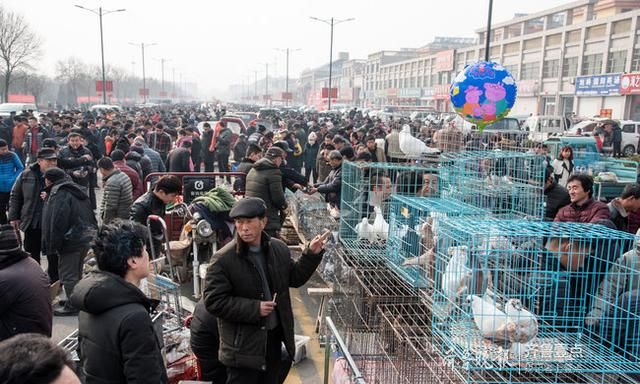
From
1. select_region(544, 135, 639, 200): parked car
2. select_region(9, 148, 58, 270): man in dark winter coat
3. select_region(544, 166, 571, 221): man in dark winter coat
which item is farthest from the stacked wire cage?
select_region(544, 135, 639, 200): parked car

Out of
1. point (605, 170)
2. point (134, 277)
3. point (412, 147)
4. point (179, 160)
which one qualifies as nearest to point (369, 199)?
point (134, 277)

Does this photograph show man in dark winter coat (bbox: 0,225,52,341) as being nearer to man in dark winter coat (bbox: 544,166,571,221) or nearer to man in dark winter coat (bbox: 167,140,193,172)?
man in dark winter coat (bbox: 544,166,571,221)

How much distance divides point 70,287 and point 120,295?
4.22 m

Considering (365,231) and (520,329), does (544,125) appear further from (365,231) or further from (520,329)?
(520,329)

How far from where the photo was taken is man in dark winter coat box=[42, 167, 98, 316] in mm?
5910

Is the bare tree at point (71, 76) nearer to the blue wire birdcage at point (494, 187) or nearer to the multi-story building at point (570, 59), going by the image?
the multi-story building at point (570, 59)

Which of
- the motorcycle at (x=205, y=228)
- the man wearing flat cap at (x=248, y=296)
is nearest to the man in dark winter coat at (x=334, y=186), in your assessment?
the motorcycle at (x=205, y=228)

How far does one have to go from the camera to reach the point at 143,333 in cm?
258

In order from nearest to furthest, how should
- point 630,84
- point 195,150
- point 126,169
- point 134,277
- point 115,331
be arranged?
point 115,331
point 134,277
point 126,169
point 195,150
point 630,84

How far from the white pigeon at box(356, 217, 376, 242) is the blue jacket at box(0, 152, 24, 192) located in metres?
5.76

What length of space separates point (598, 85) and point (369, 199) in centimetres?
3858

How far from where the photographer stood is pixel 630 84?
115 ft

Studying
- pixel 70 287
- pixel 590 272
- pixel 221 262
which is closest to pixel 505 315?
pixel 590 272

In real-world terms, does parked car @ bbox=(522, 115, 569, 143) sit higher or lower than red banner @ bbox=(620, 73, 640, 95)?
lower
